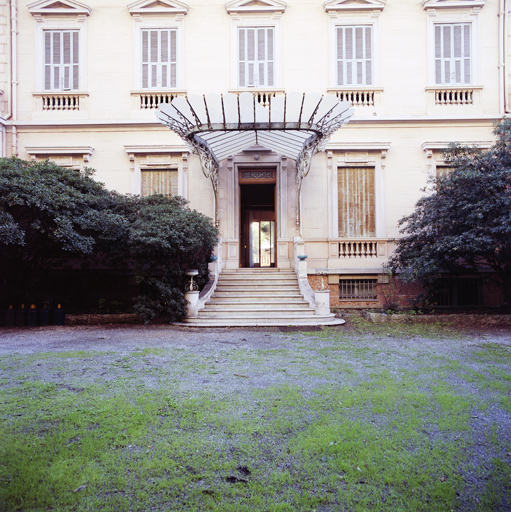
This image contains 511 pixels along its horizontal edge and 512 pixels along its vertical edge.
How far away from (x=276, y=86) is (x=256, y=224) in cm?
882

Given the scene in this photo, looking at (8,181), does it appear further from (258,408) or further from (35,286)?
(258,408)

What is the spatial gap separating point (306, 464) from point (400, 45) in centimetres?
1288

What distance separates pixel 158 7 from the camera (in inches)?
471

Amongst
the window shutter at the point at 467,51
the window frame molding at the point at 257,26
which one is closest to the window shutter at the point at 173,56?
the window frame molding at the point at 257,26

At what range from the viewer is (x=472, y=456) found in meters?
2.62

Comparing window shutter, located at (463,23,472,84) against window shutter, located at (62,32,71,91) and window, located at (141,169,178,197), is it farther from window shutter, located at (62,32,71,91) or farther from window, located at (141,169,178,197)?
window shutter, located at (62,32,71,91)

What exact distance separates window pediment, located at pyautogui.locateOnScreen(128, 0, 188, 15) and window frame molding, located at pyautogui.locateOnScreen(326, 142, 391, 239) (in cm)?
624

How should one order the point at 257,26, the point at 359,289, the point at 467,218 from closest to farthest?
the point at 467,218
the point at 359,289
the point at 257,26

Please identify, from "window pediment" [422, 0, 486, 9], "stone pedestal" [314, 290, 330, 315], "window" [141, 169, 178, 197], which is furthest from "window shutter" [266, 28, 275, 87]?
"stone pedestal" [314, 290, 330, 315]

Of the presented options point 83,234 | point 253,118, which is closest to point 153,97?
point 253,118

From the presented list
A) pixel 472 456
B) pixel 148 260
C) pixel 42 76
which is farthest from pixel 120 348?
pixel 42 76

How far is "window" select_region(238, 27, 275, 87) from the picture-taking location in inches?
472

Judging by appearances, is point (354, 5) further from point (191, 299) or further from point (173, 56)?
point (191, 299)

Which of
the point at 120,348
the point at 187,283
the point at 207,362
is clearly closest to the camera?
the point at 207,362
